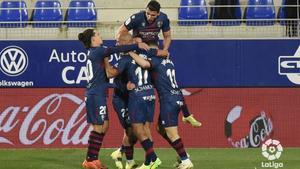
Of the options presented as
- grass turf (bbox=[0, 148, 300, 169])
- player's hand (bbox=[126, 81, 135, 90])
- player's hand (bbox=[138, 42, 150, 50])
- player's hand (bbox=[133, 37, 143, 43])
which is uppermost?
player's hand (bbox=[138, 42, 150, 50])

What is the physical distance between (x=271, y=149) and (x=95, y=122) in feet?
17.3

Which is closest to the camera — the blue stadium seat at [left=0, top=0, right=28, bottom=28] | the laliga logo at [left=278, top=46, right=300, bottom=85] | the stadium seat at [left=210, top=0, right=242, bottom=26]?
the laliga logo at [left=278, top=46, right=300, bottom=85]

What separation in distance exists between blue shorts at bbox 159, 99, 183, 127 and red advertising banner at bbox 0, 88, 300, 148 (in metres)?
4.25

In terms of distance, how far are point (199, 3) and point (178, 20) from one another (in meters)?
1.60

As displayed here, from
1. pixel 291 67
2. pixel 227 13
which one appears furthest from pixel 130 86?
pixel 227 13

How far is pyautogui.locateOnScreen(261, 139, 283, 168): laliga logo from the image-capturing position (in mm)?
11995

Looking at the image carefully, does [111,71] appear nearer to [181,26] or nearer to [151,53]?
[151,53]

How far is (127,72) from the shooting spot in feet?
37.0

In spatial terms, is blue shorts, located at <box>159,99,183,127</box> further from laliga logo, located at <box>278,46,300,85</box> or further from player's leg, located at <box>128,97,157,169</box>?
laliga logo, located at <box>278,46,300,85</box>

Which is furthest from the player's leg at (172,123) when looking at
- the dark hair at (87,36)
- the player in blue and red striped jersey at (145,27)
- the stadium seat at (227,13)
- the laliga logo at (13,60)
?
the stadium seat at (227,13)

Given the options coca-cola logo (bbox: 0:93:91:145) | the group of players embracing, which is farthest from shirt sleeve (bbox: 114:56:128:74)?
coca-cola logo (bbox: 0:93:91:145)

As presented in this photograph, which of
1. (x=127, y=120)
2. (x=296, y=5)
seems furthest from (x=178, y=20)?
(x=127, y=120)

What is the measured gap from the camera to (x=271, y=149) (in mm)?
15312

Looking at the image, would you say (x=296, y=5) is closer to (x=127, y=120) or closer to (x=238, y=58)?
(x=238, y=58)
